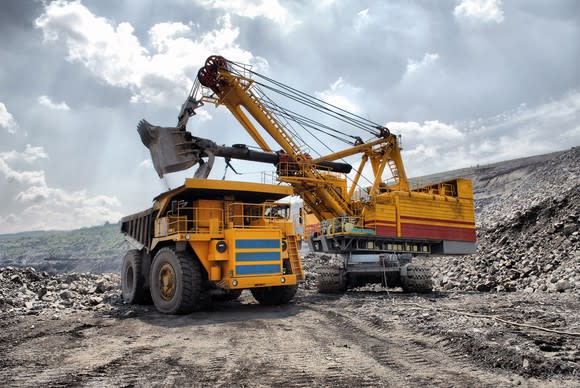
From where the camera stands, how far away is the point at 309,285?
57.7 ft

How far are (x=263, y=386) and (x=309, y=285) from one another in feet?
43.3

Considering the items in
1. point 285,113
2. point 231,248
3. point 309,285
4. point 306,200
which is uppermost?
point 285,113

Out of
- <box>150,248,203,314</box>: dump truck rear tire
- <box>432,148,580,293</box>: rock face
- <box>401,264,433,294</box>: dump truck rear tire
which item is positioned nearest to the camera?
<box>150,248,203,314</box>: dump truck rear tire

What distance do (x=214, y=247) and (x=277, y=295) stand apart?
7.64ft

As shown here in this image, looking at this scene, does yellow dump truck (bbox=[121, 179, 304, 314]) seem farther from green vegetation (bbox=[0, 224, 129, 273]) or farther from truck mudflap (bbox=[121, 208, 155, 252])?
green vegetation (bbox=[0, 224, 129, 273])

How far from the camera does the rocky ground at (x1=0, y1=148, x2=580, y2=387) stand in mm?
4812

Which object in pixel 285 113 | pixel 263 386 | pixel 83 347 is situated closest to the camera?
pixel 263 386

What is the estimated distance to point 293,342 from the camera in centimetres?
657

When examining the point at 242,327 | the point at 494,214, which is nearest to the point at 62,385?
the point at 242,327

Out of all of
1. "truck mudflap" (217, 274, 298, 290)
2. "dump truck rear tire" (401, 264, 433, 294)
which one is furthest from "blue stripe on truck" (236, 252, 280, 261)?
"dump truck rear tire" (401, 264, 433, 294)

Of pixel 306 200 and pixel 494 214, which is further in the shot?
pixel 494 214

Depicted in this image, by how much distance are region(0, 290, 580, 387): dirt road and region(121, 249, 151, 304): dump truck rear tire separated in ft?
8.04

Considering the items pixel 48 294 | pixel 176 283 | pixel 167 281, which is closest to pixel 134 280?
pixel 167 281

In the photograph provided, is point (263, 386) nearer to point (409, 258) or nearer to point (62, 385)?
point (62, 385)
